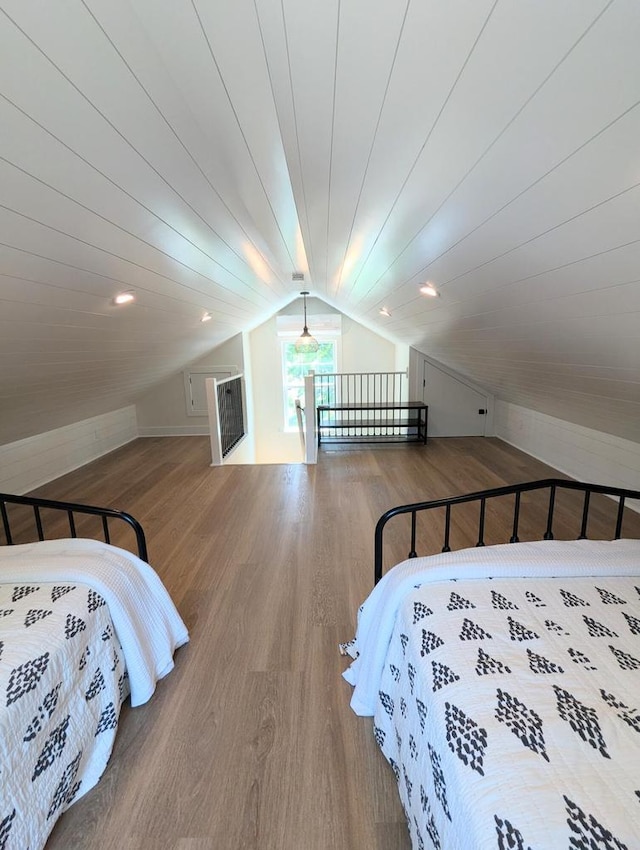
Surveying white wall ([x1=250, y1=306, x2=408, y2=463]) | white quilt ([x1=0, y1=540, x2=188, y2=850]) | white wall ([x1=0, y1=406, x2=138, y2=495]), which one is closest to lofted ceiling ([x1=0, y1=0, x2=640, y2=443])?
white quilt ([x1=0, y1=540, x2=188, y2=850])

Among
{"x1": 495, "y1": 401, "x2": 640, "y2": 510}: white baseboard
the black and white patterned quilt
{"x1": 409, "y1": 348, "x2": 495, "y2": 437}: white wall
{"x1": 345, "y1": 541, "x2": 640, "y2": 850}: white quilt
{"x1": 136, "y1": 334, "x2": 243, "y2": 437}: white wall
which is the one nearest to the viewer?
{"x1": 345, "y1": 541, "x2": 640, "y2": 850}: white quilt

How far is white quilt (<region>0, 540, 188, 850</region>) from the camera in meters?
1.01

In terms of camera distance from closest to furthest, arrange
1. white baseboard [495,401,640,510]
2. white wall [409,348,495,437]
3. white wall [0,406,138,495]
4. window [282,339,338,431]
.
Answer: white baseboard [495,401,640,510], white wall [0,406,138,495], white wall [409,348,495,437], window [282,339,338,431]

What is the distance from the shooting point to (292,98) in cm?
118

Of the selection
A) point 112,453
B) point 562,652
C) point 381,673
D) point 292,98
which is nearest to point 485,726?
point 562,652

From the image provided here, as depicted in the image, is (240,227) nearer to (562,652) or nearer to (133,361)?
(133,361)

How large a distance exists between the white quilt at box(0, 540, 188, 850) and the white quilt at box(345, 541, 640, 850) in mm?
926

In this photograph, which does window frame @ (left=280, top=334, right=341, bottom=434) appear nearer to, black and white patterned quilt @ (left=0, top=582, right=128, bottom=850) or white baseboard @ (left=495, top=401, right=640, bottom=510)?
white baseboard @ (left=495, top=401, right=640, bottom=510)

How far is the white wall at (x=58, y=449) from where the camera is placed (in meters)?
3.81

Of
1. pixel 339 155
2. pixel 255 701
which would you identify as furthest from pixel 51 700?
pixel 339 155

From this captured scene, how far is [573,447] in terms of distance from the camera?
4.00 metres

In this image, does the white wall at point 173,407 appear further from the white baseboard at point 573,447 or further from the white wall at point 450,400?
the white baseboard at point 573,447

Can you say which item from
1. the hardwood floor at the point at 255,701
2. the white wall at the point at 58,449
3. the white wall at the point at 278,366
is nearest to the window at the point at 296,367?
the white wall at the point at 278,366

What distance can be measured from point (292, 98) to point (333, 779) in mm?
2249
